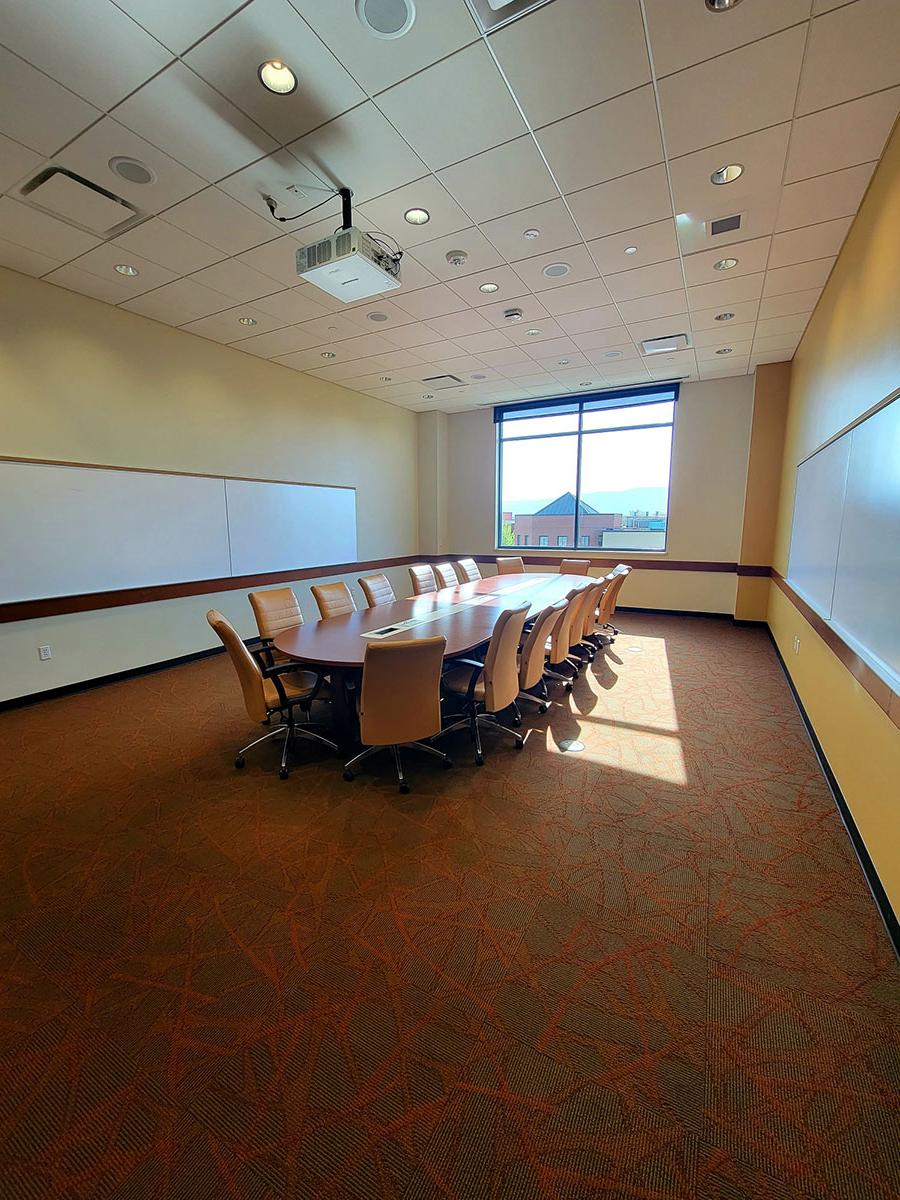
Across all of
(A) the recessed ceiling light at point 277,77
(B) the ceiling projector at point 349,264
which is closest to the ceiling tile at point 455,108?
(A) the recessed ceiling light at point 277,77

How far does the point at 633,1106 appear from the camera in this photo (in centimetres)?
124

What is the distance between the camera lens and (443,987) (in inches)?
61.6

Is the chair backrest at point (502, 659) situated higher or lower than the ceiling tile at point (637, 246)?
lower

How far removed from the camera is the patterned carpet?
1.15m

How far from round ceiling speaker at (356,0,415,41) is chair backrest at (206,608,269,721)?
8.67ft

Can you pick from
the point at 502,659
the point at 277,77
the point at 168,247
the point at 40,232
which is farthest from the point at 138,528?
the point at 502,659

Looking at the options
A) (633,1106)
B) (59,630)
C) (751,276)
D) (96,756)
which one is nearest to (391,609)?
(96,756)

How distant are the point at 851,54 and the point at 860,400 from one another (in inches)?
57.7

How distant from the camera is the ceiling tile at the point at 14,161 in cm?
240

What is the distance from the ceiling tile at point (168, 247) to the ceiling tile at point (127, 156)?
222 millimetres

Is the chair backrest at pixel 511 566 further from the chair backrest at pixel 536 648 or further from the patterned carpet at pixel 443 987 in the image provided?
the patterned carpet at pixel 443 987

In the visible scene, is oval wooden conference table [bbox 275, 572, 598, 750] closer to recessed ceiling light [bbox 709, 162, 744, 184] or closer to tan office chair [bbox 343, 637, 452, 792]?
tan office chair [bbox 343, 637, 452, 792]

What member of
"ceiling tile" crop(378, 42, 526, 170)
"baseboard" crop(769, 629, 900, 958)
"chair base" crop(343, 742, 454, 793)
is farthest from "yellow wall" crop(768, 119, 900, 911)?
"chair base" crop(343, 742, 454, 793)

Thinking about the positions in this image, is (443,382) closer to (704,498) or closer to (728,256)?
(728,256)
